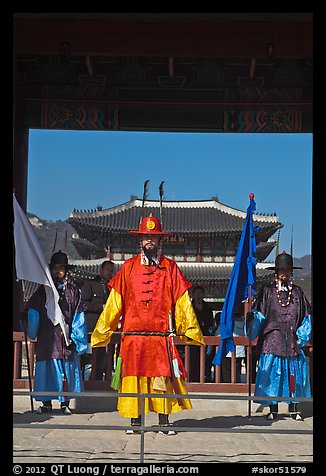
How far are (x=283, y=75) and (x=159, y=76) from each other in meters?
1.52

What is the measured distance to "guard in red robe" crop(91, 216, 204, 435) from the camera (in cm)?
641

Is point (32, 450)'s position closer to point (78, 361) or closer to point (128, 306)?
point (128, 306)

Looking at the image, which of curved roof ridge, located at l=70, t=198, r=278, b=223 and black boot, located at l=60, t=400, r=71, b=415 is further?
curved roof ridge, located at l=70, t=198, r=278, b=223

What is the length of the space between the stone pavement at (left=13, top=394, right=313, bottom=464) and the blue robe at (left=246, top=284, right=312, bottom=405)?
315 mm

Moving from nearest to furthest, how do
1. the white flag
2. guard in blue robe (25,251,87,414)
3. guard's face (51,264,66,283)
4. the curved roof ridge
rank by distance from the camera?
the white flag → guard in blue robe (25,251,87,414) → guard's face (51,264,66,283) → the curved roof ridge

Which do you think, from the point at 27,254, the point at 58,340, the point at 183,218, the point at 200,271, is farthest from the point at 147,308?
the point at 183,218

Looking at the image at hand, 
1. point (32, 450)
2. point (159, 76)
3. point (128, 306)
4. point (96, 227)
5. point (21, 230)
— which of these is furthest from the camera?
point (96, 227)

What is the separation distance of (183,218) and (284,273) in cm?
2282

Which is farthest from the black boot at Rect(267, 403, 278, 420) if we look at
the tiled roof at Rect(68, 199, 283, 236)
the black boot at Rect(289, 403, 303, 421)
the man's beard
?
the tiled roof at Rect(68, 199, 283, 236)

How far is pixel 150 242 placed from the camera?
663 centimetres

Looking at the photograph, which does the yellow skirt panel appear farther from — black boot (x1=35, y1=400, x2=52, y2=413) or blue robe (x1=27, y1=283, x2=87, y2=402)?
black boot (x1=35, y1=400, x2=52, y2=413)

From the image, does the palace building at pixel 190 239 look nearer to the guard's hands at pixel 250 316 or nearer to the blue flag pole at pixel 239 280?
the guard's hands at pixel 250 316
